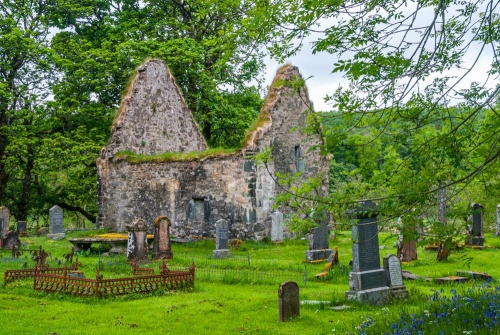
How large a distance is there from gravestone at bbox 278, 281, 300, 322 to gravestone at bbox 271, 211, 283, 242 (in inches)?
495

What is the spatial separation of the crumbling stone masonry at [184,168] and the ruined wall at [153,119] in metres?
0.05

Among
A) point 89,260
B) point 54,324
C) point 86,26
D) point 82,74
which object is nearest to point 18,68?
point 82,74

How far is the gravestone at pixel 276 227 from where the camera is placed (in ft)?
78.2

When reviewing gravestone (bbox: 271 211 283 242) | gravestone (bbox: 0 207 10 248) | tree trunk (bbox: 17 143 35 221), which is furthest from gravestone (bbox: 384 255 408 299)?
tree trunk (bbox: 17 143 35 221)

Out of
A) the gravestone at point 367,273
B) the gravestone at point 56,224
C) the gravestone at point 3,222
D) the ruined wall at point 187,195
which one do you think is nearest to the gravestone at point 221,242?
the ruined wall at point 187,195

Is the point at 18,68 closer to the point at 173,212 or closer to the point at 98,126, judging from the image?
the point at 98,126

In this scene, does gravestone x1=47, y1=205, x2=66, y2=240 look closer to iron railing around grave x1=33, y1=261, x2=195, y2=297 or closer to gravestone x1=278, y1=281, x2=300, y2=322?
iron railing around grave x1=33, y1=261, x2=195, y2=297

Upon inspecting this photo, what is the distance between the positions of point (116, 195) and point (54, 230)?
14.0 feet

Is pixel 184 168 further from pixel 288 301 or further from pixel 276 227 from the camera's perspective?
pixel 288 301

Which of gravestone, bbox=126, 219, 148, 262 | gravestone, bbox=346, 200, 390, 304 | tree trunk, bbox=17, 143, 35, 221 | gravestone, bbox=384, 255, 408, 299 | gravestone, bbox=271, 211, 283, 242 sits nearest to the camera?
gravestone, bbox=346, 200, 390, 304

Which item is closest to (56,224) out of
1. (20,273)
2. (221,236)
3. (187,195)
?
(187,195)

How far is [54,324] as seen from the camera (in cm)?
1076

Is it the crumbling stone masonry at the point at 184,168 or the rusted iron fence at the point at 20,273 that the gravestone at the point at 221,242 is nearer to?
the crumbling stone masonry at the point at 184,168

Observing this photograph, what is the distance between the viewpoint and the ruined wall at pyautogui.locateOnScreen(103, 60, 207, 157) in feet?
90.1
